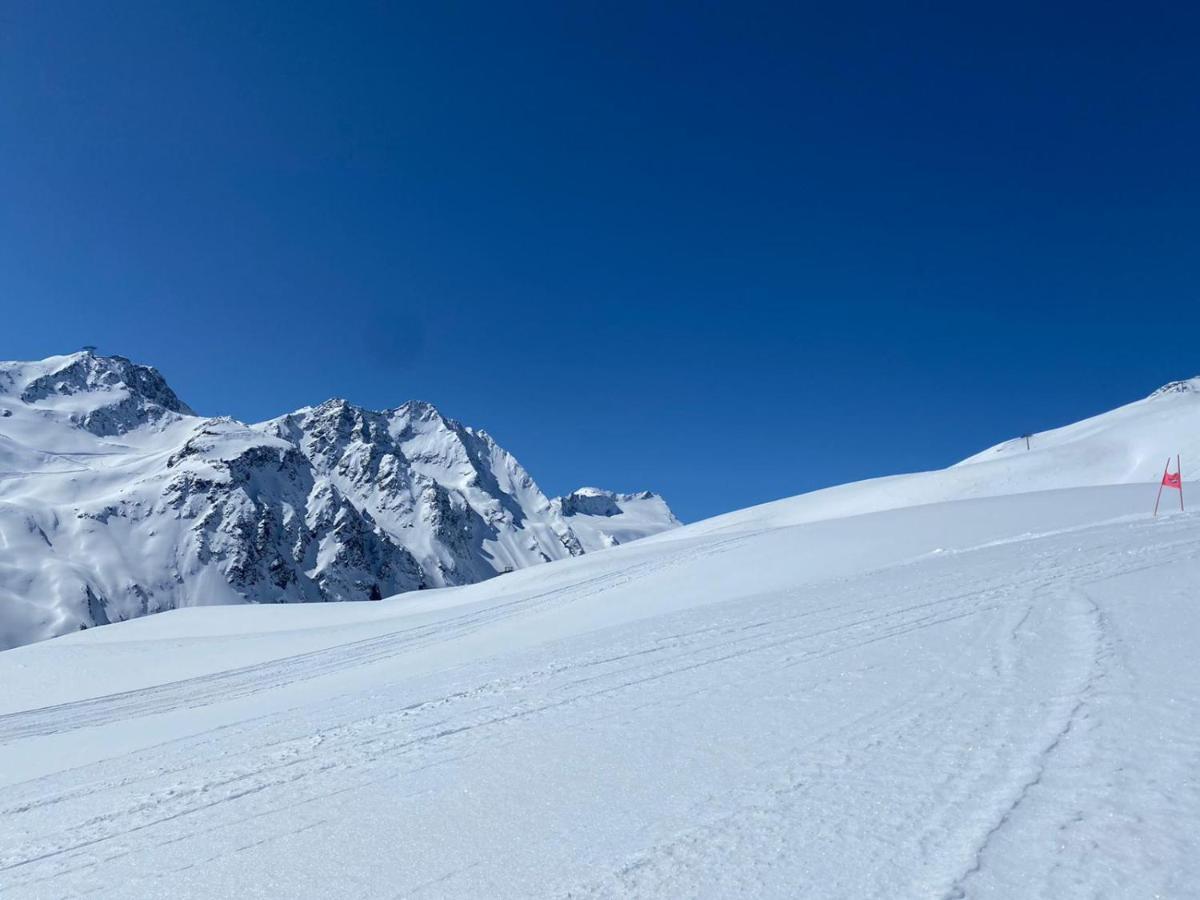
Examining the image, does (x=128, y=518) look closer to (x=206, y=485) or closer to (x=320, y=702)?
(x=206, y=485)

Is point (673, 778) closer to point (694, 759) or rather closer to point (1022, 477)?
point (694, 759)

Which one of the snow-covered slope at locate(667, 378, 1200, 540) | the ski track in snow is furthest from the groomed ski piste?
the snow-covered slope at locate(667, 378, 1200, 540)

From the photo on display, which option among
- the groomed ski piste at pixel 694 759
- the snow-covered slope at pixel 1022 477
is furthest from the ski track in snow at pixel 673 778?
the snow-covered slope at pixel 1022 477

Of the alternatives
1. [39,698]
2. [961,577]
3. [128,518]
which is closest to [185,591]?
[128,518]

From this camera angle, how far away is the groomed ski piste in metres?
3.80

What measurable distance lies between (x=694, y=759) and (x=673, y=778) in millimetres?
373

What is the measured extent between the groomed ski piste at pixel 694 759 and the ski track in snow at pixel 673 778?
0.09 ft

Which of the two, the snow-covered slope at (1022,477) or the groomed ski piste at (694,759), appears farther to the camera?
the snow-covered slope at (1022,477)

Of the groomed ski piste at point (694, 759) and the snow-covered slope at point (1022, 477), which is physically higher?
the snow-covered slope at point (1022, 477)

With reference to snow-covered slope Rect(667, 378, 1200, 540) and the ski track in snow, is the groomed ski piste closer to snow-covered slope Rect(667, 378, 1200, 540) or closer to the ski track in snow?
the ski track in snow

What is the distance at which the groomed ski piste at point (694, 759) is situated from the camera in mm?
3805

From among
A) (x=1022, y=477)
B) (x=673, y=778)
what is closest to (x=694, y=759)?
(x=673, y=778)

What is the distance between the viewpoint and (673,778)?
16.5 feet

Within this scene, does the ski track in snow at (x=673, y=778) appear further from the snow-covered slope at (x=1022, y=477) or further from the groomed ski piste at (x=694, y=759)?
the snow-covered slope at (x=1022, y=477)
